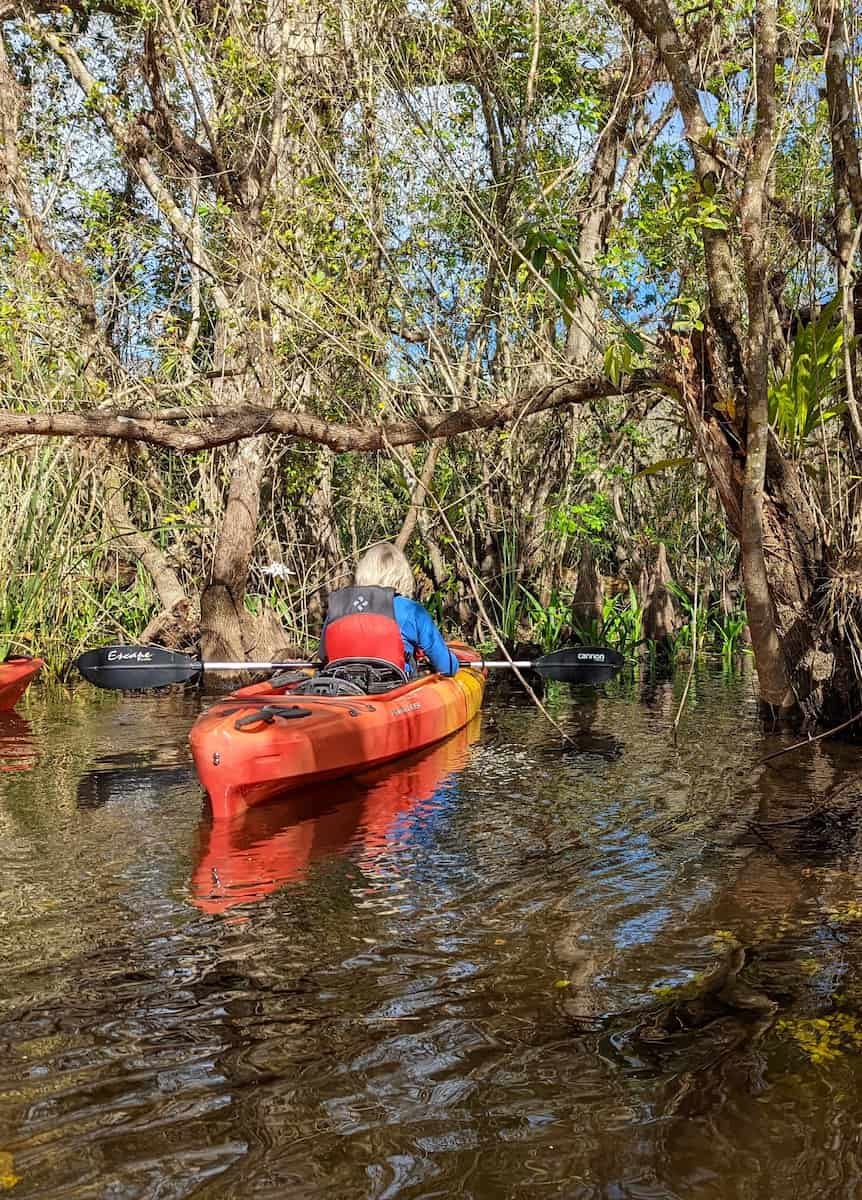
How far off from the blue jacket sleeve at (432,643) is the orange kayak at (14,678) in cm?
312

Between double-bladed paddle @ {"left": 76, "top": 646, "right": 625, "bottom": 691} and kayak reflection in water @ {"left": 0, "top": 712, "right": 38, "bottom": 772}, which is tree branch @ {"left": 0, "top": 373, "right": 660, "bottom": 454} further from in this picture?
kayak reflection in water @ {"left": 0, "top": 712, "right": 38, "bottom": 772}

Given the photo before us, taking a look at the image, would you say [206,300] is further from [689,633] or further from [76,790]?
[76,790]

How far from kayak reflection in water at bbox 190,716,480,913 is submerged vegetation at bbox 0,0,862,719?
170 centimetres

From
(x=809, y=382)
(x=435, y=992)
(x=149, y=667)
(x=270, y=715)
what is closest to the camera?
(x=435, y=992)

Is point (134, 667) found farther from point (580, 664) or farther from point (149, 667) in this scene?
point (580, 664)

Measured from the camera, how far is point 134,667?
798cm

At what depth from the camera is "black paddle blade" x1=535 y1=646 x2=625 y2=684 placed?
8.15 m

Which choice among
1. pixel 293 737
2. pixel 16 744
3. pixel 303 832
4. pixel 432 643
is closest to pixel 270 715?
pixel 293 737

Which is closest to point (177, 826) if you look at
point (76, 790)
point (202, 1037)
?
point (76, 790)

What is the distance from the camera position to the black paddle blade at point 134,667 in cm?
796

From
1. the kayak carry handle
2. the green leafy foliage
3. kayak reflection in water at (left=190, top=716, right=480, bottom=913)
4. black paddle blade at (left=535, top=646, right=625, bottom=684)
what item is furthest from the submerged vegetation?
kayak reflection in water at (left=190, top=716, right=480, bottom=913)

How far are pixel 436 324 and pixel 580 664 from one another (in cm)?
308

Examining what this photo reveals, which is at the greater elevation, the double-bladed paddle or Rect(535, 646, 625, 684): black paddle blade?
the double-bladed paddle

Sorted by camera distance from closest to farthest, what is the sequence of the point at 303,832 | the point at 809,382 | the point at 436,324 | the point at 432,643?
the point at 303,832 → the point at 809,382 → the point at 432,643 → the point at 436,324
